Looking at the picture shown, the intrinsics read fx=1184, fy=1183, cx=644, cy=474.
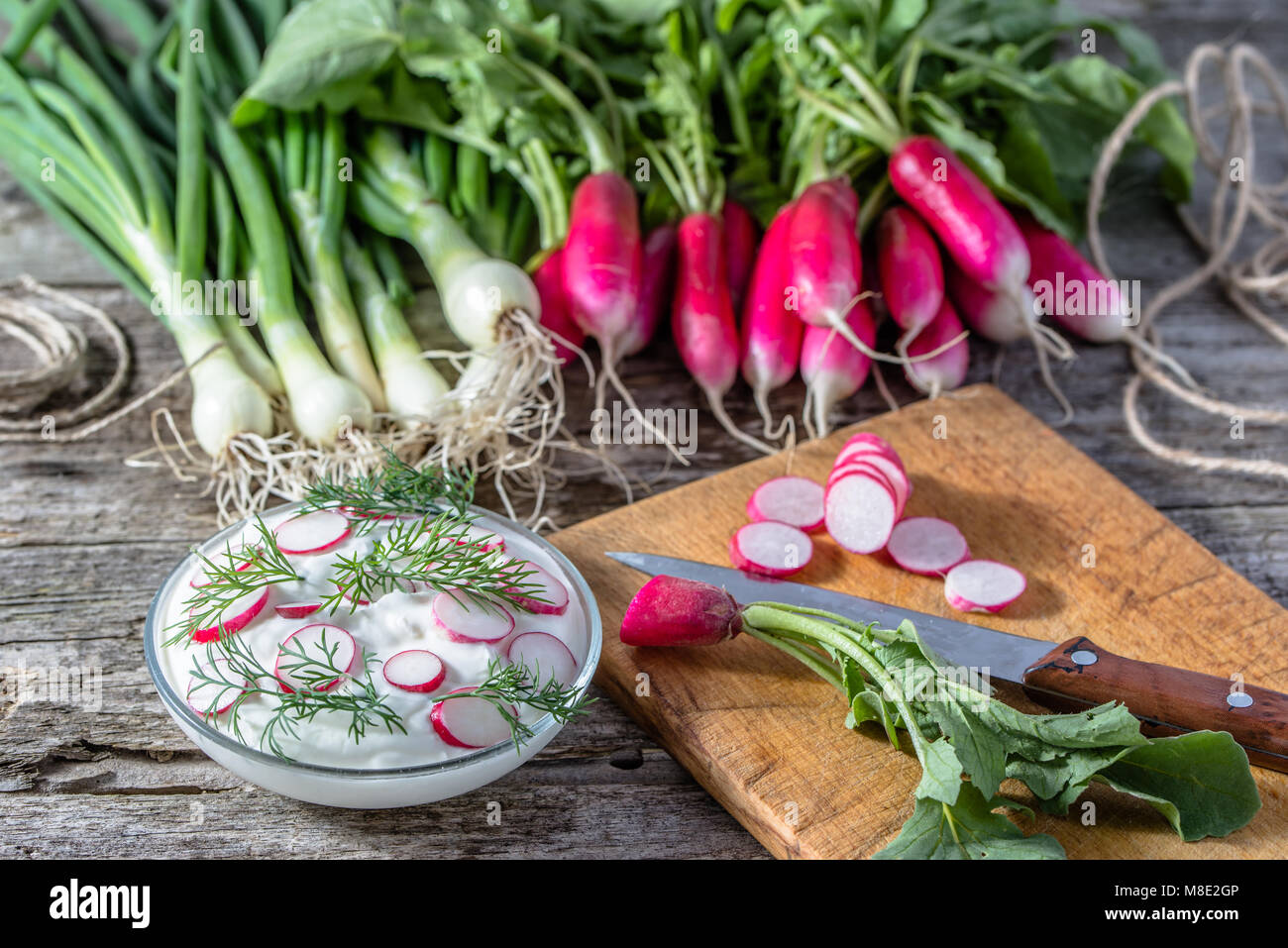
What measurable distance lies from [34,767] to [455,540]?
60 centimetres

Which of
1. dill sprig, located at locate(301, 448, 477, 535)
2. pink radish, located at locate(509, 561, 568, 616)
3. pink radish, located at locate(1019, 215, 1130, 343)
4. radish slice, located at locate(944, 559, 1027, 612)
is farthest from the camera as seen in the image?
pink radish, located at locate(1019, 215, 1130, 343)

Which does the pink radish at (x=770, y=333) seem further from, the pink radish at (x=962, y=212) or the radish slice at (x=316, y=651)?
the radish slice at (x=316, y=651)

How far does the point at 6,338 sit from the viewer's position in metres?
2.29

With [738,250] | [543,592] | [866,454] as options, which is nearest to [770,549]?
[866,454]

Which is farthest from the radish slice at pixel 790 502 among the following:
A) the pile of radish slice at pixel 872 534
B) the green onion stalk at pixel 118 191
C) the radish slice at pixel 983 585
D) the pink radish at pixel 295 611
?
the green onion stalk at pixel 118 191

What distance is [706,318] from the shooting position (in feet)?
7.16

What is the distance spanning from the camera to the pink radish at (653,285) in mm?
2289

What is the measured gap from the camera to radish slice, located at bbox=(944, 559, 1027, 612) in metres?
1.67

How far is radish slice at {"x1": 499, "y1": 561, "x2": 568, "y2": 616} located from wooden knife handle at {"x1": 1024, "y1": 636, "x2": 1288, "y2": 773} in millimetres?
598

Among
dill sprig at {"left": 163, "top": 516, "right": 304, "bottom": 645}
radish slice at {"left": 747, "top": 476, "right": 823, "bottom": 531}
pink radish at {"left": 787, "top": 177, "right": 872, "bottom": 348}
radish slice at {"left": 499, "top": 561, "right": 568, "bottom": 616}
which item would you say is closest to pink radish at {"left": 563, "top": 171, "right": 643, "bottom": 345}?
pink radish at {"left": 787, "top": 177, "right": 872, "bottom": 348}

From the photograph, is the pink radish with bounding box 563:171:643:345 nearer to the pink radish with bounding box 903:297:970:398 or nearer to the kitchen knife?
the pink radish with bounding box 903:297:970:398

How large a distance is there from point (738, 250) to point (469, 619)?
1270 mm
